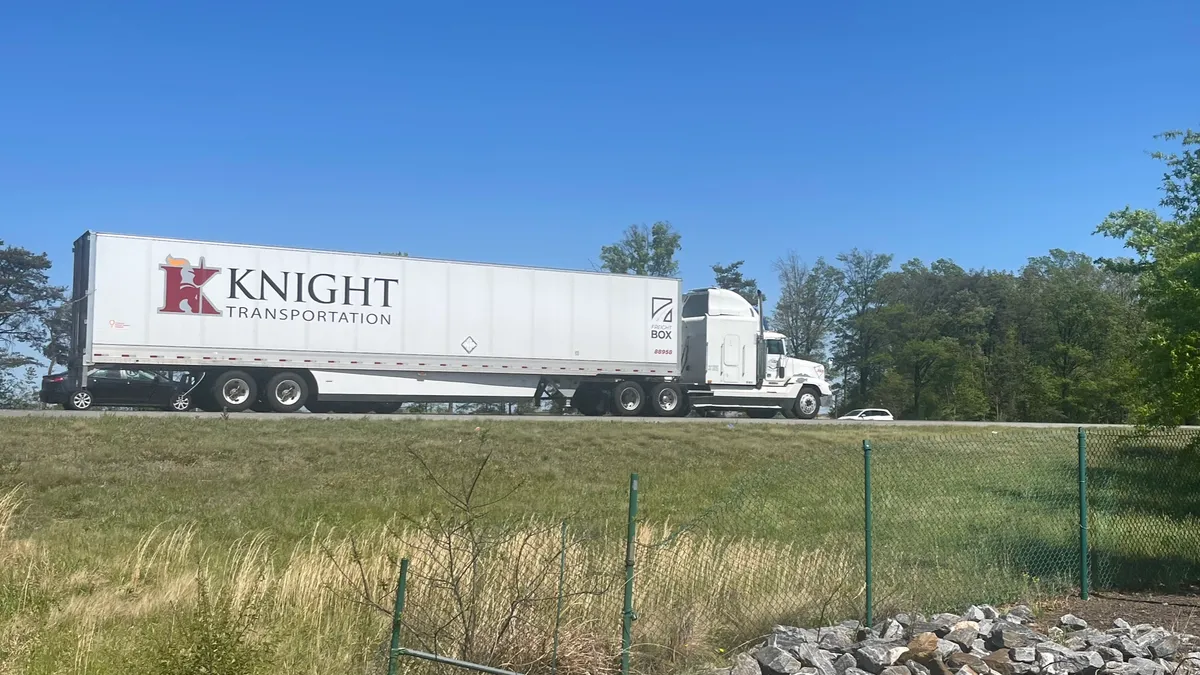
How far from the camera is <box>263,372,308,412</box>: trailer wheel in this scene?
75.0ft

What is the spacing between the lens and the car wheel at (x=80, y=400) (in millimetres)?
21266

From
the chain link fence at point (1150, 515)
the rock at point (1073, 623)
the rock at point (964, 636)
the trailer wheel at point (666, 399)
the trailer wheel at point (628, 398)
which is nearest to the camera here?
the rock at point (964, 636)

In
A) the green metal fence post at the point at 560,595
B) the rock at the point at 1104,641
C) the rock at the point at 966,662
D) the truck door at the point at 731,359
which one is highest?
the truck door at the point at 731,359

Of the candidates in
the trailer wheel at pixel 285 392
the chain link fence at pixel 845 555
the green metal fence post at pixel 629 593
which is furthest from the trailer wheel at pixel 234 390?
the green metal fence post at pixel 629 593

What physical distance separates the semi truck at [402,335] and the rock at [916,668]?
19132mm

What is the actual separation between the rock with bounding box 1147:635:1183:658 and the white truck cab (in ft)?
70.9

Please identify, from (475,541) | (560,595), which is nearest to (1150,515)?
(560,595)

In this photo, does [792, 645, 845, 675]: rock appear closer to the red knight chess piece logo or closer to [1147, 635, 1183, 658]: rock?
[1147, 635, 1183, 658]: rock

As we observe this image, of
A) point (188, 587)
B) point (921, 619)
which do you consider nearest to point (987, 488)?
point (921, 619)

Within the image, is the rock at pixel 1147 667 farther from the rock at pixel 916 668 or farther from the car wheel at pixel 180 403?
the car wheel at pixel 180 403

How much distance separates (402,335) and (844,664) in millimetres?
19258

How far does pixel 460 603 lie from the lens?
5496 mm

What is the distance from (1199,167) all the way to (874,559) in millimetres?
23383

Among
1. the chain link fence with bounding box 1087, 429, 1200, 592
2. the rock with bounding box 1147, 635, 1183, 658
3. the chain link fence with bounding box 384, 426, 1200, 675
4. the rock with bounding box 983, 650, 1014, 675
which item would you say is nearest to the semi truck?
the chain link fence with bounding box 384, 426, 1200, 675
